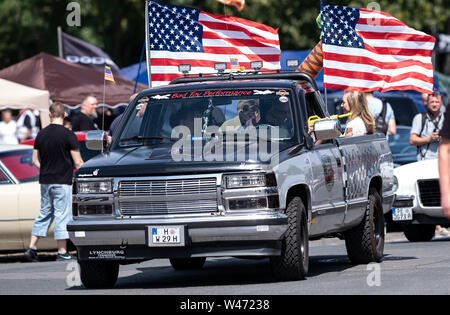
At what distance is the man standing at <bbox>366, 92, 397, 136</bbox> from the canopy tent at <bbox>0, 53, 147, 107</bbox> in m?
6.70

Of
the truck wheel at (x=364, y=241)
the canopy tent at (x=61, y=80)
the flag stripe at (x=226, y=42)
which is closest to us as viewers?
the truck wheel at (x=364, y=241)

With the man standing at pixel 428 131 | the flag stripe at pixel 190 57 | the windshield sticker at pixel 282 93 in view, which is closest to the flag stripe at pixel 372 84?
the flag stripe at pixel 190 57

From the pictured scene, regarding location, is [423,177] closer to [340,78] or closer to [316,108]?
[340,78]

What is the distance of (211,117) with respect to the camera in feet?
34.7

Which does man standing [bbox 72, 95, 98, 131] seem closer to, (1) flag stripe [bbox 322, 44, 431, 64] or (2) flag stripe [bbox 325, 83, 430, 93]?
(2) flag stripe [bbox 325, 83, 430, 93]

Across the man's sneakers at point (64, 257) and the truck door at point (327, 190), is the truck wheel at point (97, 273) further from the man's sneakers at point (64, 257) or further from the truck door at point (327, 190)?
the man's sneakers at point (64, 257)

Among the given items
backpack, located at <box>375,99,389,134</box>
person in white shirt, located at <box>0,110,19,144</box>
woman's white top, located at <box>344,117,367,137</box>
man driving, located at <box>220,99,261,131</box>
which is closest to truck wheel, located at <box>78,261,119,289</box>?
man driving, located at <box>220,99,261,131</box>

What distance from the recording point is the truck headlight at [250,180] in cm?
928

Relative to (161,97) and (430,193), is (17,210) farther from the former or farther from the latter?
(430,193)

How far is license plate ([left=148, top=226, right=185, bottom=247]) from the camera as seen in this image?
9.26 metres

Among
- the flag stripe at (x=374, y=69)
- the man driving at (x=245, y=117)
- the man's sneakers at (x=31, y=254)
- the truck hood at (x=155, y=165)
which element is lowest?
the man's sneakers at (x=31, y=254)

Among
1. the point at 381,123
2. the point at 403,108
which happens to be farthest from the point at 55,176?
the point at 403,108

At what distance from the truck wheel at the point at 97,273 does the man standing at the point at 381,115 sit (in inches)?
305

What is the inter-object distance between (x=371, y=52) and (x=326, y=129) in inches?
188
